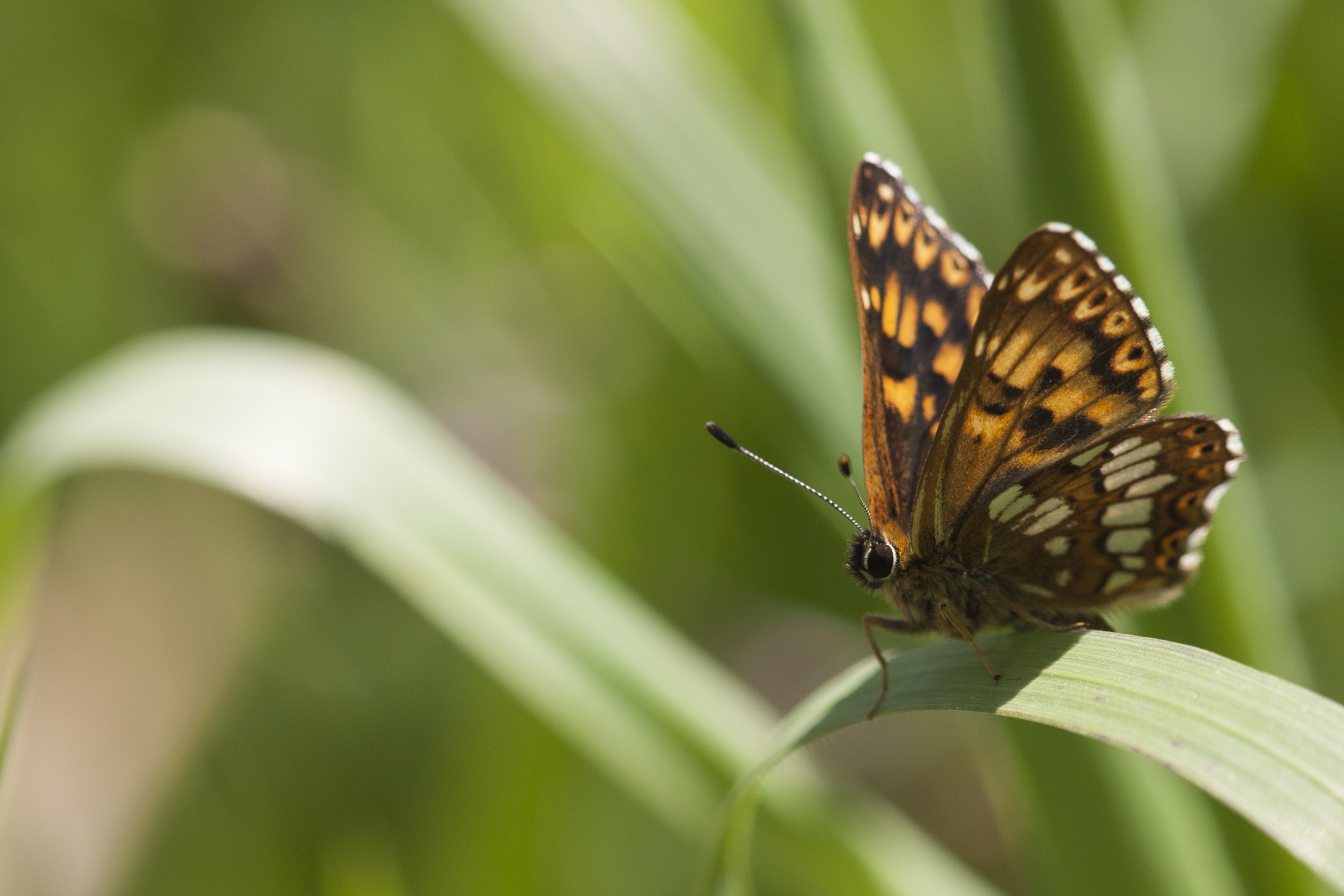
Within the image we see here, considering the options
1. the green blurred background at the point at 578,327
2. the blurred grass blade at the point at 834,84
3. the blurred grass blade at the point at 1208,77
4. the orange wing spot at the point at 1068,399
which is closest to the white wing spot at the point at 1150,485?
the orange wing spot at the point at 1068,399

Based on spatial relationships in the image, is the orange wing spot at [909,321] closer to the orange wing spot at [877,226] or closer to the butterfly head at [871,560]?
the orange wing spot at [877,226]

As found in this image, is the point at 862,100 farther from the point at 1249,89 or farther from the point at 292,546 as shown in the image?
the point at 292,546

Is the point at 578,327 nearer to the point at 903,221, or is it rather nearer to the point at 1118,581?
the point at 903,221

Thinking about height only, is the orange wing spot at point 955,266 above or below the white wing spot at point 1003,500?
above

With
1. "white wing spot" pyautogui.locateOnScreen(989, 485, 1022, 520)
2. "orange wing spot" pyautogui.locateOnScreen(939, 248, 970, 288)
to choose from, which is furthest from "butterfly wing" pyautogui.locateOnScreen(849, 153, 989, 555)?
"white wing spot" pyautogui.locateOnScreen(989, 485, 1022, 520)

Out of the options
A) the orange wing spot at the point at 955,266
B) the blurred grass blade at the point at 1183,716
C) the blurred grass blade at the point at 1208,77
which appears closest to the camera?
the blurred grass blade at the point at 1183,716

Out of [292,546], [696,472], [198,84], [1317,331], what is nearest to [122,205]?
[198,84]
